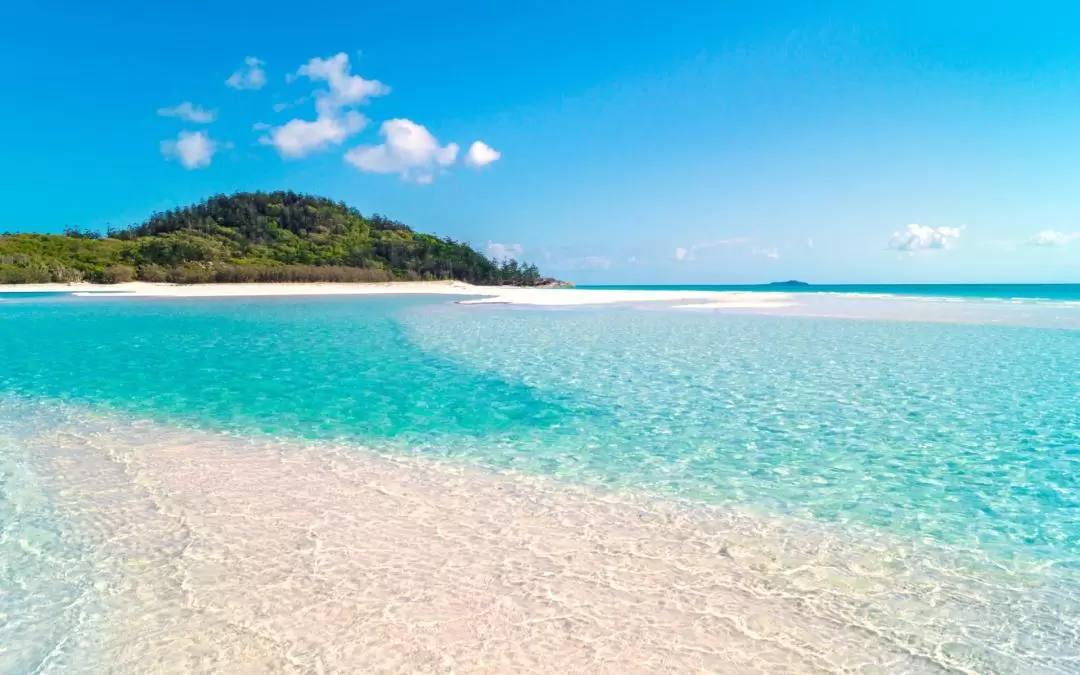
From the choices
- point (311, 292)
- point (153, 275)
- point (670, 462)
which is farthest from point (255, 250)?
point (670, 462)

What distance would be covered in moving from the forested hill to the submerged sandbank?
65845 millimetres

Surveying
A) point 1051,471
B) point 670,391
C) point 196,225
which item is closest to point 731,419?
point 670,391

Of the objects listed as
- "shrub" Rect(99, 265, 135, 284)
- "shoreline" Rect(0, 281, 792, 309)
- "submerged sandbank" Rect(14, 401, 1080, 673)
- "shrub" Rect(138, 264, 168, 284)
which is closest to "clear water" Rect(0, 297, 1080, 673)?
"submerged sandbank" Rect(14, 401, 1080, 673)

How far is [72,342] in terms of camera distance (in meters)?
15.9

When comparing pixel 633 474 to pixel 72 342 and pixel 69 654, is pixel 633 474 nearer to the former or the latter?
pixel 69 654

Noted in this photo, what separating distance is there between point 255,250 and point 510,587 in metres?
88.1

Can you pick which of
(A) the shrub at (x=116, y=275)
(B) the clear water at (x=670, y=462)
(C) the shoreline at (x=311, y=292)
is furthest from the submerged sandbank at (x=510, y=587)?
(A) the shrub at (x=116, y=275)

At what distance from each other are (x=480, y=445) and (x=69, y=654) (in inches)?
159

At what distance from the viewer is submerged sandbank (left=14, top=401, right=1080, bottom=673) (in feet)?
9.68

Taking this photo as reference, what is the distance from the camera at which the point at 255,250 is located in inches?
3241

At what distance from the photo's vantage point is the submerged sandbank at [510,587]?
2951 millimetres

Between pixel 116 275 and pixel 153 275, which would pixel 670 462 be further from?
pixel 116 275

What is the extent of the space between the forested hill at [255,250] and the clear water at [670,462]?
56883 mm

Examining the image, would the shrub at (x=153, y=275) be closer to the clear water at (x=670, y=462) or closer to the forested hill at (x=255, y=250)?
the forested hill at (x=255, y=250)
